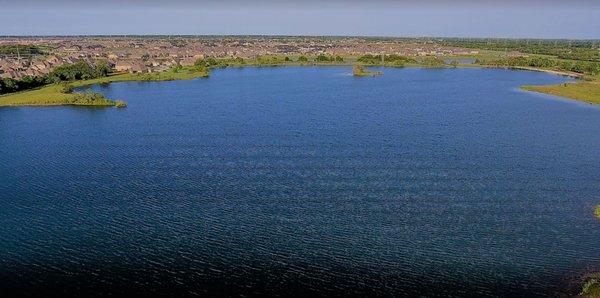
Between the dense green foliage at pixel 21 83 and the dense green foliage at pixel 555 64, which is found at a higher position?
the dense green foliage at pixel 555 64

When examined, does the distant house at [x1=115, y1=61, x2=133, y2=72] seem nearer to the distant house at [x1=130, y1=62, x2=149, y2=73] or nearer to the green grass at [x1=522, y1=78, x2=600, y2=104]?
the distant house at [x1=130, y1=62, x2=149, y2=73]

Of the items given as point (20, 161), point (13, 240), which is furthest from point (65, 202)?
point (20, 161)

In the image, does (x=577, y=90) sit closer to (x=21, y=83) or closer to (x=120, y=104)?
(x=120, y=104)

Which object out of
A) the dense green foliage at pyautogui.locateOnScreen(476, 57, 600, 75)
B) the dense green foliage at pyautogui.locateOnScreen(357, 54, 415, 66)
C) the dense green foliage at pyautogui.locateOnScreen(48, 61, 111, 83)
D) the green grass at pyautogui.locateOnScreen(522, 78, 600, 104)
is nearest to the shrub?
the dense green foliage at pyautogui.locateOnScreen(48, 61, 111, 83)

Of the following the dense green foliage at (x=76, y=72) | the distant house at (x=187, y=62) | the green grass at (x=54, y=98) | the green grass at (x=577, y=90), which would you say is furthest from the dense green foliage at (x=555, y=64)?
the dense green foliage at (x=76, y=72)

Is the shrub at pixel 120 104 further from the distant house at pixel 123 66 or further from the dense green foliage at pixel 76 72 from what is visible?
the distant house at pixel 123 66
